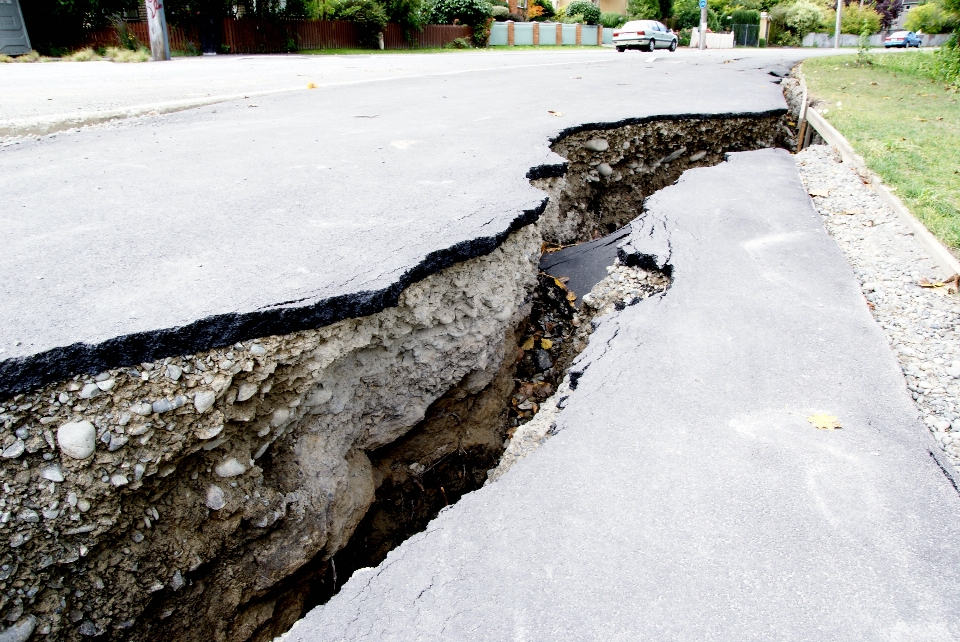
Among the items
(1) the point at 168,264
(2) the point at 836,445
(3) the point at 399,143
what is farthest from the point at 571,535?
(3) the point at 399,143

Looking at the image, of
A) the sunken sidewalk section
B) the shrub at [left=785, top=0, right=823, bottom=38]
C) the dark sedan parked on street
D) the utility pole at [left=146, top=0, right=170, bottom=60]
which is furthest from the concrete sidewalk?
the dark sedan parked on street

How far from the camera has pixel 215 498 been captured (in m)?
2.73

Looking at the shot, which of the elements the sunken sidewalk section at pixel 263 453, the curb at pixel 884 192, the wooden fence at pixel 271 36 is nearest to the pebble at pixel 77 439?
the sunken sidewalk section at pixel 263 453

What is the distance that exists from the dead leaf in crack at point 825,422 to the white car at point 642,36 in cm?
2649

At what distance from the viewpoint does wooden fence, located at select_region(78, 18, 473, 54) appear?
768 inches

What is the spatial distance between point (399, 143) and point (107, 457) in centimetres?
388

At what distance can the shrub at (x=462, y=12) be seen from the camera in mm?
27359

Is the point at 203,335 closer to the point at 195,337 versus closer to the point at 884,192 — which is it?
the point at 195,337

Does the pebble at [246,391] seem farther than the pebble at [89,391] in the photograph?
Yes

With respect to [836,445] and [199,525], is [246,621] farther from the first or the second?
[836,445]

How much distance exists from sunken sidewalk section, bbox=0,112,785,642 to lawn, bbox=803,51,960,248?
2.61 m

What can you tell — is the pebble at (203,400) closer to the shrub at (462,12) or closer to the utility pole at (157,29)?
the utility pole at (157,29)

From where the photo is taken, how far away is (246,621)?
2918 mm

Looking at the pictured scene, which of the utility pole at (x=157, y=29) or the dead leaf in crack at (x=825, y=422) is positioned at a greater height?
the utility pole at (x=157, y=29)
